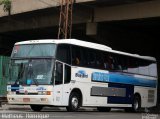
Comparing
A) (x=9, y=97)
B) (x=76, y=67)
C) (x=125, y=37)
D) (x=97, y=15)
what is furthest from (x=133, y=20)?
(x=9, y=97)

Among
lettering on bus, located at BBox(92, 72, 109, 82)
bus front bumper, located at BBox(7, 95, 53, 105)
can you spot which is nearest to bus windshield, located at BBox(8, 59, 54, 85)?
bus front bumper, located at BBox(7, 95, 53, 105)

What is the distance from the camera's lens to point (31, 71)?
22875 mm

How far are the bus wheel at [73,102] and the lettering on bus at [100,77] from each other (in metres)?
1.44

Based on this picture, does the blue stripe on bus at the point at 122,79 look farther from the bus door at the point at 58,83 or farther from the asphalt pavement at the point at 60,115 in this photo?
the bus door at the point at 58,83

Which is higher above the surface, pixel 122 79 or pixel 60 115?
pixel 122 79

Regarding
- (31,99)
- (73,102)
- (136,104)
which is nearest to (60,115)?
(31,99)

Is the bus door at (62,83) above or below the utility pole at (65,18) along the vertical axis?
below

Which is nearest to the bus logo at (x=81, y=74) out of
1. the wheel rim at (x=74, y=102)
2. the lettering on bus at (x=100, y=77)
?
the lettering on bus at (x=100, y=77)

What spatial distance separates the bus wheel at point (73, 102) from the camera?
2356cm

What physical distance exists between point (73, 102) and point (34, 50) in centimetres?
306

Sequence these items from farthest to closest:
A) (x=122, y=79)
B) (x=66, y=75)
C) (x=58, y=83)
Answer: (x=122, y=79) → (x=66, y=75) → (x=58, y=83)

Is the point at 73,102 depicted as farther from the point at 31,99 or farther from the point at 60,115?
the point at 60,115

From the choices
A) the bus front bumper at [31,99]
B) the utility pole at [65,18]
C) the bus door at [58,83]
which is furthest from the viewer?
the utility pole at [65,18]

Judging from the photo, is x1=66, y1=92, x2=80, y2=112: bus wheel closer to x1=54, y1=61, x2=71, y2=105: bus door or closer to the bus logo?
x1=54, y1=61, x2=71, y2=105: bus door
